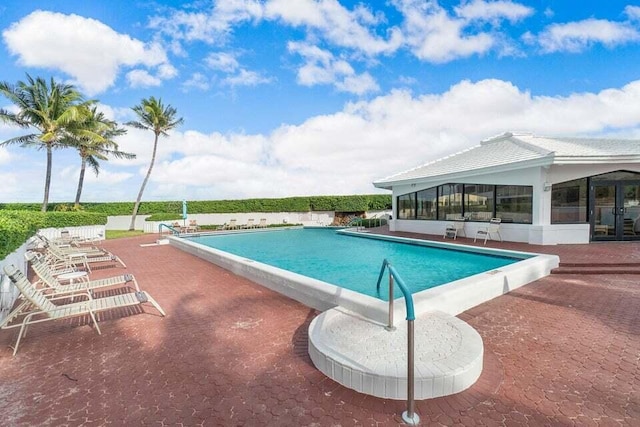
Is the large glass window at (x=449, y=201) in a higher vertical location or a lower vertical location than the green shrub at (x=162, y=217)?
higher

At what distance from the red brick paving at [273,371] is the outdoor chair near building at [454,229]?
8.48m

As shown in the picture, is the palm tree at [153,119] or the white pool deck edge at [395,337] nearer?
the white pool deck edge at [395,337]

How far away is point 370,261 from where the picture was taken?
1123 cm

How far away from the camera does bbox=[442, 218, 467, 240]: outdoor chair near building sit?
14.8 meters

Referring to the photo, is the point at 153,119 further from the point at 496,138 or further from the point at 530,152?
the point at 530,152

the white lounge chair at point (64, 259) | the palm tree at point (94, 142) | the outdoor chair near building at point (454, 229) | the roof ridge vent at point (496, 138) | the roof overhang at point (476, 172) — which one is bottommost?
the white lounge chair at point (64, 259)

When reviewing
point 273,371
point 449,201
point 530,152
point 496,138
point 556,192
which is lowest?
point 273,371

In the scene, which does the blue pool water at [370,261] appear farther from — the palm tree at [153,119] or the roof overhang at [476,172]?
the palm tree at [153,119]

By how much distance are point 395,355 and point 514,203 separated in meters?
12.3

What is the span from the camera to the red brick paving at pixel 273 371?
2918 millimetres

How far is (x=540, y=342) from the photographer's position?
14.1 ft

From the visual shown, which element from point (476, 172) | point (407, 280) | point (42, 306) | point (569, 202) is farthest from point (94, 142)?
point (569, 202)

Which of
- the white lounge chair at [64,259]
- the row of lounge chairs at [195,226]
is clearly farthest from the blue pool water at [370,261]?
the row of lounge chairs at [195,226]

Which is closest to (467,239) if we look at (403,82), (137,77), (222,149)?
(403,82)
